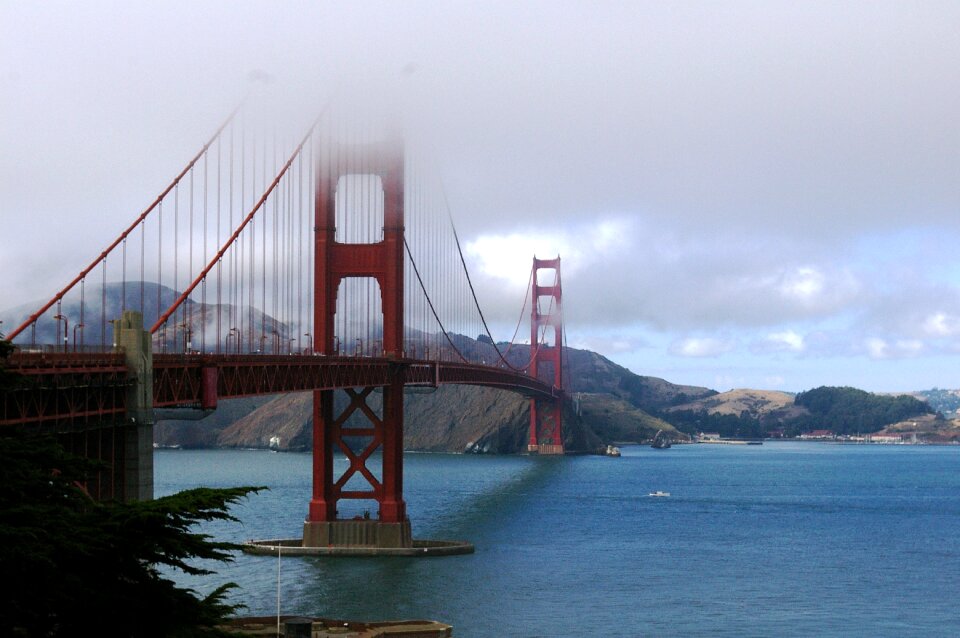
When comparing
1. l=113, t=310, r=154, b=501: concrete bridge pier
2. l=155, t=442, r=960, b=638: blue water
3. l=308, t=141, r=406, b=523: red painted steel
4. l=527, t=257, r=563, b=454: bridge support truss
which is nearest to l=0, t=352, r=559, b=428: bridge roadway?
l=113, t=310, r=154, b=501: concrete bridge pier

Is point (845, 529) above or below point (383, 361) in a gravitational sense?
below

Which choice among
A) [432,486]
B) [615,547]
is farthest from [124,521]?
[432,486]

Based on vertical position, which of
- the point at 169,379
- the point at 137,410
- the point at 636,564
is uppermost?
the point at 169,379

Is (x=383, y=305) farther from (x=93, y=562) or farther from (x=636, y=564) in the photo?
(x=93, y=562)

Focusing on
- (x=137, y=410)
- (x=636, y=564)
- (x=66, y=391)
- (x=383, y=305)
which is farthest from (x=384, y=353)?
(x=66, y=391)

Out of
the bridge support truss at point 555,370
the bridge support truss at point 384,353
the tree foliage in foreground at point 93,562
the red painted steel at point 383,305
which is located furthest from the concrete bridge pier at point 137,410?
the bridge support truss at point 555,370

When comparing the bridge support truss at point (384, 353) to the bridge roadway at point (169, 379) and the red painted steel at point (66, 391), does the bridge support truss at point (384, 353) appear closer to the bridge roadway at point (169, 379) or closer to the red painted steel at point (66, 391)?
the bridge roadway at point (169, 379)

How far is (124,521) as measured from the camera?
14508 millimetres

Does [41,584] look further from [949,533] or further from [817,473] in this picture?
[817,473]

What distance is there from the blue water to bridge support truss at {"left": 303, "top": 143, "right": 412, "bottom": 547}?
2515 millimetres

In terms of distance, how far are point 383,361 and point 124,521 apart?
44.0 m

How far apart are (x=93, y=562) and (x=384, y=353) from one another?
45.8 m

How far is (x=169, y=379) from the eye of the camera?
3447 centimetres

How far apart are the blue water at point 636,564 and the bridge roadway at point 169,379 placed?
7556mm
